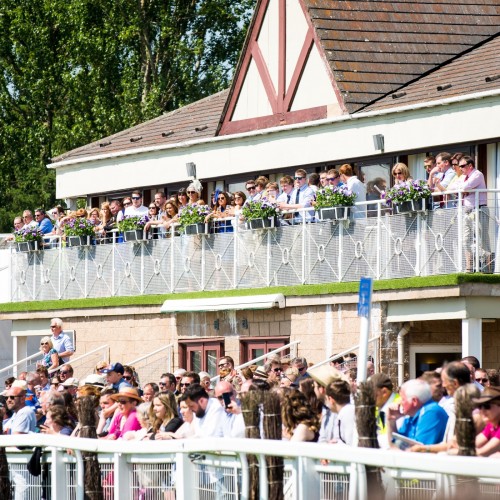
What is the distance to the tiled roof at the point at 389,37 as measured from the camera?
90.5ft

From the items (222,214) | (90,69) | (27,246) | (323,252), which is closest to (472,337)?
(323,252)

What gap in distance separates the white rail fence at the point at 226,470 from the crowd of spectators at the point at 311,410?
2.30 feet

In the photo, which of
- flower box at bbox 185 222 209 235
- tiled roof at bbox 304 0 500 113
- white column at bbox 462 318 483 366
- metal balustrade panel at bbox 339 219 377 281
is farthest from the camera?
tiled roof at bbox 304 0 500 113

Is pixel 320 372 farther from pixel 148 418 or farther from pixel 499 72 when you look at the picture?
pixel 499 72

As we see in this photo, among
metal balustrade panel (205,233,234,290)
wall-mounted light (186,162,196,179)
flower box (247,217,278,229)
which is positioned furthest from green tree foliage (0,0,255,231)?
flower box (247,217,278,229)

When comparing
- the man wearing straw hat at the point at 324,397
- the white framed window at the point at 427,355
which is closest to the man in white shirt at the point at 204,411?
the man wearing straw hat at the point at 324,397

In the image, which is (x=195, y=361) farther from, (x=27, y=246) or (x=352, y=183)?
(x=352, y=183)

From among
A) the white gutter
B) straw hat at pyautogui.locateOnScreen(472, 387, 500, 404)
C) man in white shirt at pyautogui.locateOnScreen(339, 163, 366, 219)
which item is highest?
the white gutter

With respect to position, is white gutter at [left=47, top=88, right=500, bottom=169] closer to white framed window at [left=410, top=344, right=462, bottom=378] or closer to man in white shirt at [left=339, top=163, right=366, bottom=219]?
man in white shirt at [left=339, top=163, right=366, bottom=219]

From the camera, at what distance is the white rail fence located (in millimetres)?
9461

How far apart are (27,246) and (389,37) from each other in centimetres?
811

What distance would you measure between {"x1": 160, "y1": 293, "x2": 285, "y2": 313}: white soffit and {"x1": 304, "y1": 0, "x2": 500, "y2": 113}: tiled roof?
14.2 feet

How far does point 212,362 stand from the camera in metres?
26.6

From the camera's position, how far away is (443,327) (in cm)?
2334
